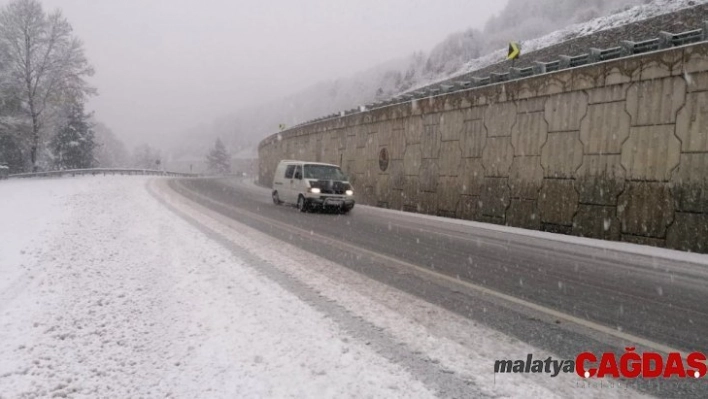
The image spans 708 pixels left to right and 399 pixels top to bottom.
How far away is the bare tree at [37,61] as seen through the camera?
104 feet

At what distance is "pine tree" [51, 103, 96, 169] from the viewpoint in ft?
157

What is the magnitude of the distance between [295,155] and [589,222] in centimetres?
2435

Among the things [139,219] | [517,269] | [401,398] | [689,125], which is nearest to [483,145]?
[689,125]

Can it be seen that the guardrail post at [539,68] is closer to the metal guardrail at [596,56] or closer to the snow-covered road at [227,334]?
the metal guardrail at [596,56]

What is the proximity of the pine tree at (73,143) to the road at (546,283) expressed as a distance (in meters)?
49.0

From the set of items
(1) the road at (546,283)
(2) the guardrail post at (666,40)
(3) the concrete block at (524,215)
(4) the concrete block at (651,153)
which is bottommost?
(1) the road at (546,283)

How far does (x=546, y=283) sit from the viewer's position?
18.7 ft

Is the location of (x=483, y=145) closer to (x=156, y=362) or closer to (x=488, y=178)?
(x=488, y=178)

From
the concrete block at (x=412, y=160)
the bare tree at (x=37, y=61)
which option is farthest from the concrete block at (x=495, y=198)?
the bare tree at (x=37, y=61)

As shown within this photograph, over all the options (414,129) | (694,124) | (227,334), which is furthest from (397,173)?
(227,334)

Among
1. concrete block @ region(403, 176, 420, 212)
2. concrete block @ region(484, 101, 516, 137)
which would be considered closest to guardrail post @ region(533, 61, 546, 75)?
concrete block @ region(484, 101, 516, 137)

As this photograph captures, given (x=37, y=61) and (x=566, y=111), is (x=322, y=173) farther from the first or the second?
(x=37, y=61)

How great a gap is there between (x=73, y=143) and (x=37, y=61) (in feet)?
57.4

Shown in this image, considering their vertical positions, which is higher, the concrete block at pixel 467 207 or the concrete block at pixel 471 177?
the concrete block at pixel 471 177
